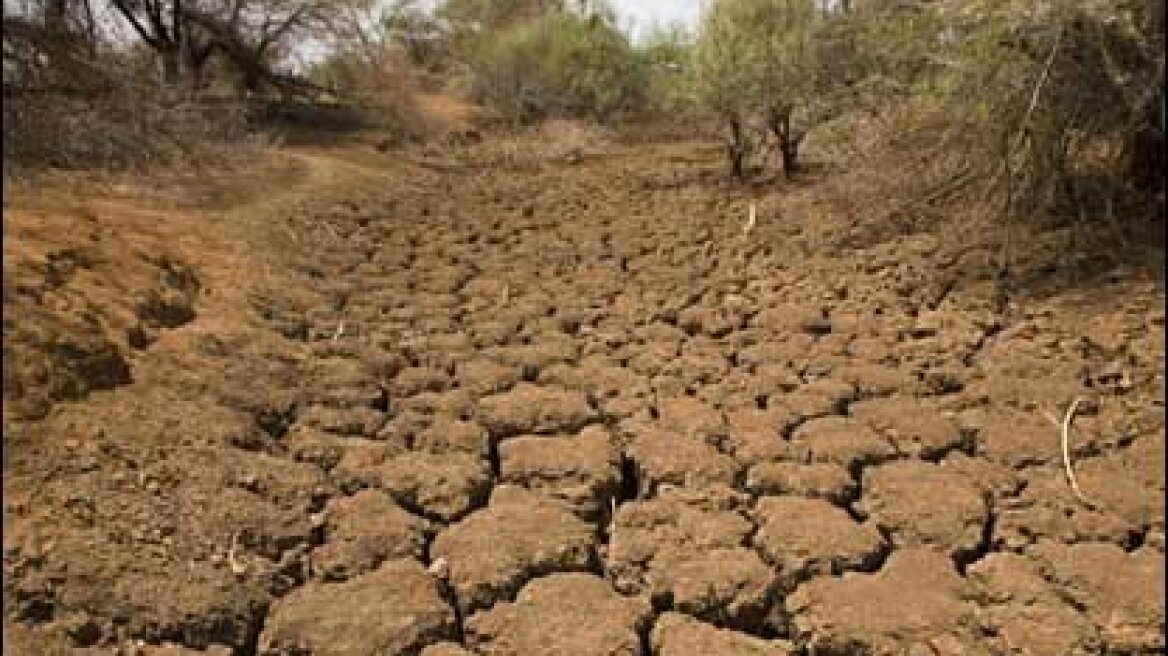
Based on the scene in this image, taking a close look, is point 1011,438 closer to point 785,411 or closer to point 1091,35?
point 785,411

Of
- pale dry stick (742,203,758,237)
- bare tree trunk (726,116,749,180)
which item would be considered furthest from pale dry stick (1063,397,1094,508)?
bare tree trunk (726,116,749,180)

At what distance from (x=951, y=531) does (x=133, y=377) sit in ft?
7.12

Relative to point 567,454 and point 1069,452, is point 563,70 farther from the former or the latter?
point 1069,452

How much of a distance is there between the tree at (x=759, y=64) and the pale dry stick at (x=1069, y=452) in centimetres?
440

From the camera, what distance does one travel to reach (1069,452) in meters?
3.04

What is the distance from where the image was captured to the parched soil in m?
2.27

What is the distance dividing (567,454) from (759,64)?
4.93 meters

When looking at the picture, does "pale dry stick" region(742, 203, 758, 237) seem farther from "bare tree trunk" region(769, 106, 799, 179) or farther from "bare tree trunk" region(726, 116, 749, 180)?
"bare tree trunk" region(726, 116, 749, 180)

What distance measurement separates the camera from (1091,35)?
4133 mm

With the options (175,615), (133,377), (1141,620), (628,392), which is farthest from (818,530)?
(133,377)

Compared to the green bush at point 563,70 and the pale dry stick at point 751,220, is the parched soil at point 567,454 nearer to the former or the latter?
the pale dry stick at point 751,220

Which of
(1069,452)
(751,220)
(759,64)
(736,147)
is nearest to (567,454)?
(1069,452)

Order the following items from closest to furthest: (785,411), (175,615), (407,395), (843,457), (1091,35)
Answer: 1. (175,615)
2. (843,457)
3. (785,411)
4. (407,395)
5. (1091,35)

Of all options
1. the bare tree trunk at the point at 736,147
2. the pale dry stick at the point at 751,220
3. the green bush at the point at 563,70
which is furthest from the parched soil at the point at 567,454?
the green bush at the point at 563,70
